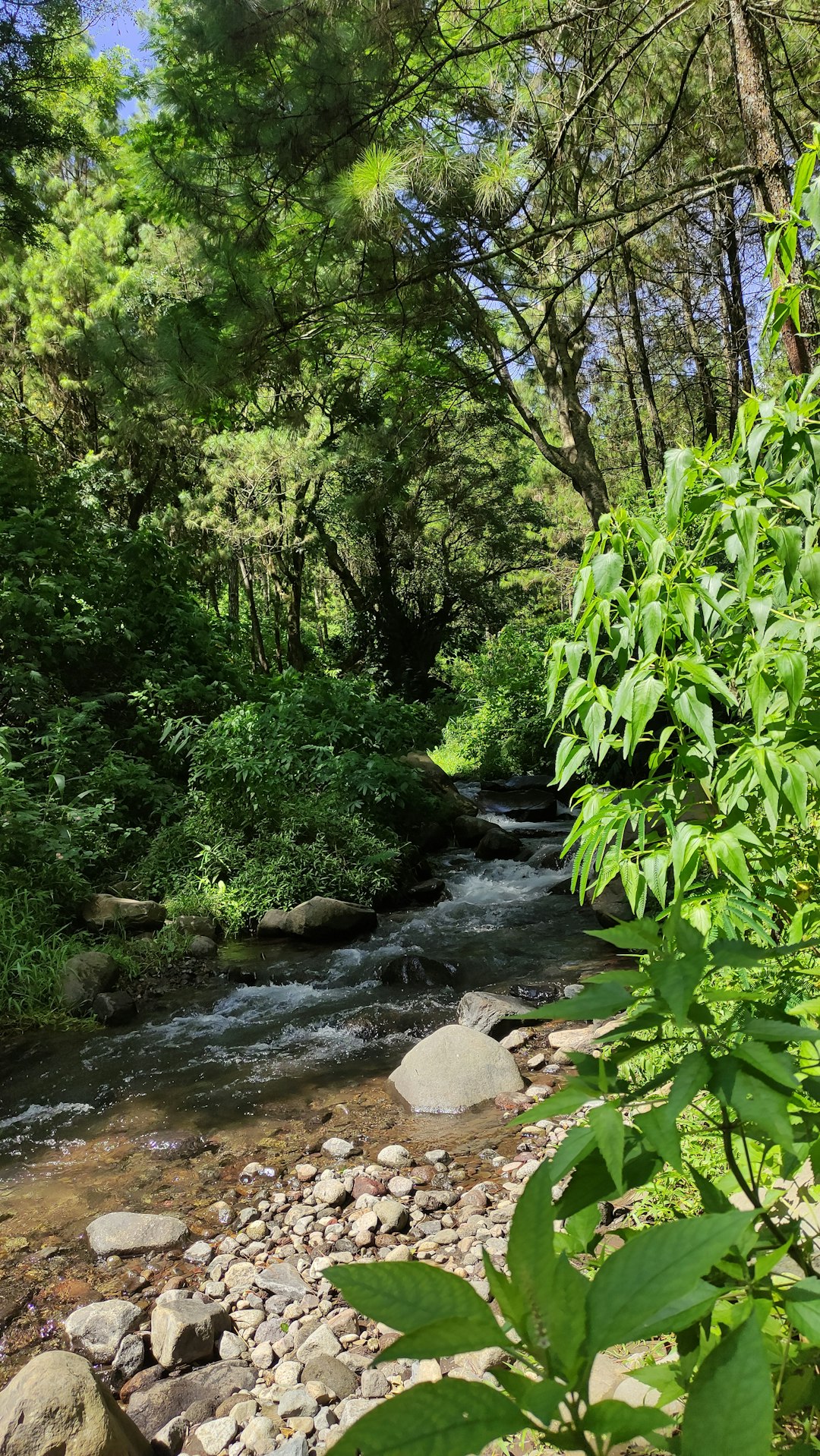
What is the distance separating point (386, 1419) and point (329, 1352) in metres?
2.45

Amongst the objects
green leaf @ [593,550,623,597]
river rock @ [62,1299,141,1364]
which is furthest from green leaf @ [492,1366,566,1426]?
river rock @ [62,1299,141,1364]

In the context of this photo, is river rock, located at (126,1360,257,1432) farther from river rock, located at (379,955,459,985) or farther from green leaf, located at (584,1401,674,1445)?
river rock, located at (379,955,459,985)

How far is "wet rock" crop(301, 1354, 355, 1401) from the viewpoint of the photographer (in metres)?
2.34

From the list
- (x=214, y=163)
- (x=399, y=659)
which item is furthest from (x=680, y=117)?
(x=399, y=659)

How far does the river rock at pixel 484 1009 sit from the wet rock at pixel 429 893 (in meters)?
2.93

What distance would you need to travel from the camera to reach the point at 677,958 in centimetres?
82

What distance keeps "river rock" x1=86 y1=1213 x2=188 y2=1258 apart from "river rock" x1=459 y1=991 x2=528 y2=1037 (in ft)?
6.60

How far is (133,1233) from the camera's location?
3150 millimetres

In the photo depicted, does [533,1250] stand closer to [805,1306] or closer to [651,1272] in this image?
[651,1272]

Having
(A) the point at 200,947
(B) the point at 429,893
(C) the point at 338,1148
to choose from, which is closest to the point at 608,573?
(C) the point at 338,1148

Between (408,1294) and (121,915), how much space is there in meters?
6.56

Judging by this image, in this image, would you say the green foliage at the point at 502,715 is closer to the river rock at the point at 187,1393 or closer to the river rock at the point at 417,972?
the river rock at the point at 417,972

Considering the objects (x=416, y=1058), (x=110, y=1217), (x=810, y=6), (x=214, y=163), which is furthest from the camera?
(x=810, y=6)

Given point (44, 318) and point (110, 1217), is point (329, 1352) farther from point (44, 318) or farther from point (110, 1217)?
point (44, 318)
